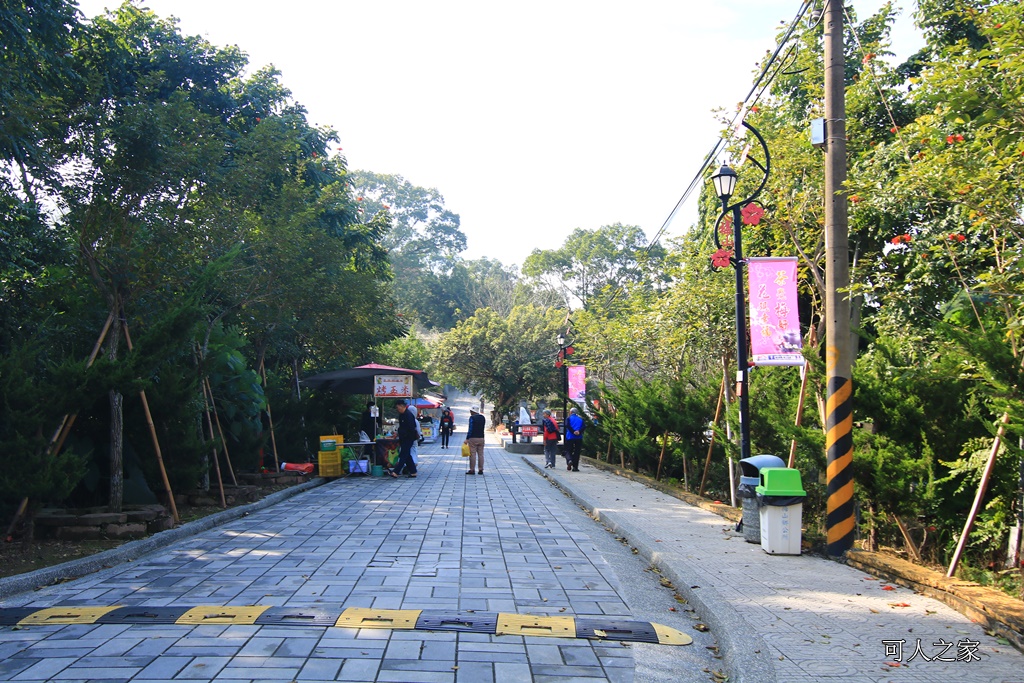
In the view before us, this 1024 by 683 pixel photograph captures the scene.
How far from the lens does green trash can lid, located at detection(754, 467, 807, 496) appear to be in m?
9.17

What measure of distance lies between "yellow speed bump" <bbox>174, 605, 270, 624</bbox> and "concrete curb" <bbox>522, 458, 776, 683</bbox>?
3.42 metres

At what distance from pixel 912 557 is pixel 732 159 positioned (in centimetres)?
813

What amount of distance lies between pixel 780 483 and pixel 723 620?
3484 mm

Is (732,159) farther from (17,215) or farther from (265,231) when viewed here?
(17,215)

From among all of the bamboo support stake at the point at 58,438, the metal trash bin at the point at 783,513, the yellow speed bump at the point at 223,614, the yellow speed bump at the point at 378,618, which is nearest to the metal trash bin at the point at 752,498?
the metal trash bin at the point at 783,513

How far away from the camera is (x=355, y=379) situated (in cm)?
2298

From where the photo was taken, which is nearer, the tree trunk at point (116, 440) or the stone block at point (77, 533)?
the stone block at point (77, 533)

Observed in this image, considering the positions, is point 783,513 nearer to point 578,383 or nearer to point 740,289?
point 740,289

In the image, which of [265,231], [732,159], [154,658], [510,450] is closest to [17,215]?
[265,231]

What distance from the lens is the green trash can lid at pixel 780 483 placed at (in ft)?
30.1

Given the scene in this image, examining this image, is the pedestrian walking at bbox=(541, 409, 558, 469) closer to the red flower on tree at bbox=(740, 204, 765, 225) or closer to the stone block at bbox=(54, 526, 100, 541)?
the red flower on tree at bbox=(740, 204, 765, 225)

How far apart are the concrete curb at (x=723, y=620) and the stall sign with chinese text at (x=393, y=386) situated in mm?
12246

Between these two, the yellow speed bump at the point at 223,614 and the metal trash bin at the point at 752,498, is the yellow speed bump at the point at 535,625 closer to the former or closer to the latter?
the yellow speed bump at the point at 223,614

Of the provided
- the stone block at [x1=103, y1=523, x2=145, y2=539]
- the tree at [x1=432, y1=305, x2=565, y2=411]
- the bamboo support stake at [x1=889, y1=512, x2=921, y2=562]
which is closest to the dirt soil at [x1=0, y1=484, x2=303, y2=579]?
the stone block at [x1=103, y1=523, x2=145, y2=539]
